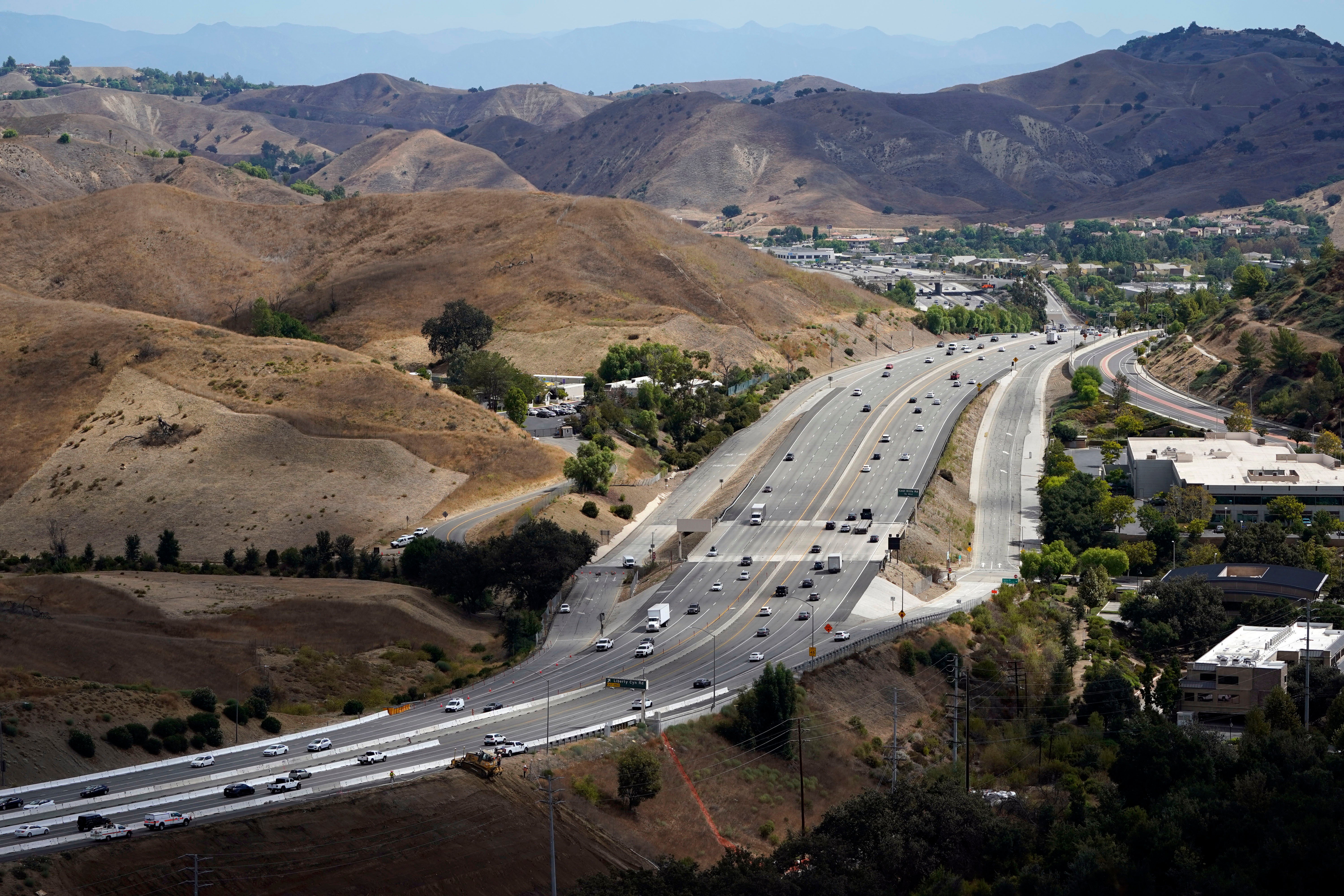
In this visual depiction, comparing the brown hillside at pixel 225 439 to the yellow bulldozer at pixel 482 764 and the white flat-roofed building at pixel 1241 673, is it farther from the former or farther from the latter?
the white flat-roofed building at pixel 1241 673

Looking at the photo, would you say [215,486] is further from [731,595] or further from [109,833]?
[109,833]

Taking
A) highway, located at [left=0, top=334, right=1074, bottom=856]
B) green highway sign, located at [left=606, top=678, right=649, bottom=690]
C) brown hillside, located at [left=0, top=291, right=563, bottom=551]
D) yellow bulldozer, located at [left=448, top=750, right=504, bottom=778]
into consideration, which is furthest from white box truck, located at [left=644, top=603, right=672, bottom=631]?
brown hillside, located at [left=0, top=291, right=563, bottom=551]

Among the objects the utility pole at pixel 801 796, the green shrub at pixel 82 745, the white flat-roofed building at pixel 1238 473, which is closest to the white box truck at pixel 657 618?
the utility pole at pixel 801 796

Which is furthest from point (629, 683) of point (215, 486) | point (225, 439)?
point (225, 439)

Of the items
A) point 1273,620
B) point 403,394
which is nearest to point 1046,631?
point 1273,620

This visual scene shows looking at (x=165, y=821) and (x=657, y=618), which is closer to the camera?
(x=165, y=821)

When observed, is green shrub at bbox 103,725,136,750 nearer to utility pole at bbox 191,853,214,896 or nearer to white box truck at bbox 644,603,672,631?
utility pole at bbox 191,853,214,896
